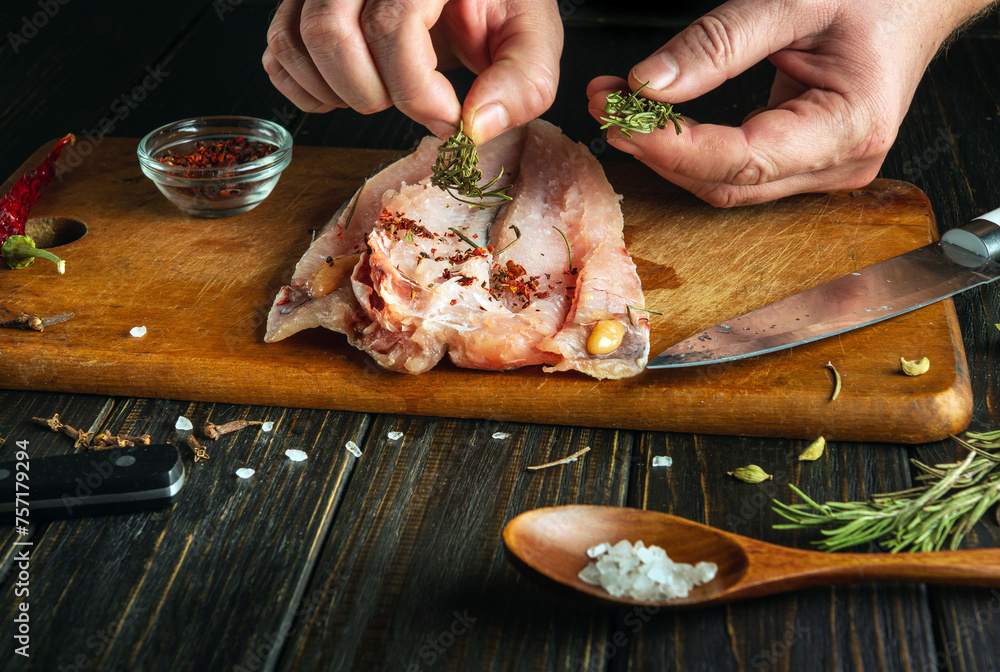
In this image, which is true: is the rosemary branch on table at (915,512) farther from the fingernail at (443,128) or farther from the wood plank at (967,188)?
the fingernail at (443,128)

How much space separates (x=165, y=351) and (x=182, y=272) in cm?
44

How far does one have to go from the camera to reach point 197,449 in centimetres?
207

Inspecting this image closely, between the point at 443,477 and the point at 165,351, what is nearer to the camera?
the point at 443,477

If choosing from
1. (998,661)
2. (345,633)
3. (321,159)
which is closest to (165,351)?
(345,633)

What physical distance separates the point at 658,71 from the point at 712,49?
0.17m

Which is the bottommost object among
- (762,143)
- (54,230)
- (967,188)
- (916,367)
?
(967,188)

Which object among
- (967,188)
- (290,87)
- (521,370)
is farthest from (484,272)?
(967,188)

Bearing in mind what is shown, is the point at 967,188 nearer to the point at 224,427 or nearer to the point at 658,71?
the point at 658,71

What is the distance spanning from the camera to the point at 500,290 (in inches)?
94.4

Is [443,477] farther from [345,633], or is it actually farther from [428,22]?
[428,22]

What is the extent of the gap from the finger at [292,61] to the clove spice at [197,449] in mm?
1193

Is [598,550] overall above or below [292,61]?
below

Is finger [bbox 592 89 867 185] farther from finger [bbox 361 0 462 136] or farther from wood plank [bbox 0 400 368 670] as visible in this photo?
wood plank [bbox 0 400 368 670]

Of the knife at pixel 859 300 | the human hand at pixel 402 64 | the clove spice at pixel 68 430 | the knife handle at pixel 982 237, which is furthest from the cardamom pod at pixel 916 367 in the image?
the clove spice at pixel 68 430
